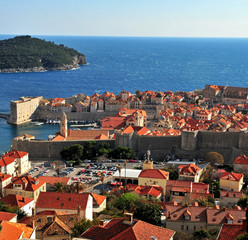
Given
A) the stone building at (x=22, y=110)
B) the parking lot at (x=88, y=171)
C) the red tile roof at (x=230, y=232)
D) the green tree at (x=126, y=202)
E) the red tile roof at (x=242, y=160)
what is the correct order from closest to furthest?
the red tile roof at (x=230, y=232) → the green tree at (x=126, y=202) → the parking lot at (x=88, y=171) → the red tile roof at (x=242, y=160) → the stone building at (x=22, y=110)

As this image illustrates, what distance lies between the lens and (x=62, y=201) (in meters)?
19.6

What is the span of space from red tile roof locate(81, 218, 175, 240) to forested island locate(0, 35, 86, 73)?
369 ft

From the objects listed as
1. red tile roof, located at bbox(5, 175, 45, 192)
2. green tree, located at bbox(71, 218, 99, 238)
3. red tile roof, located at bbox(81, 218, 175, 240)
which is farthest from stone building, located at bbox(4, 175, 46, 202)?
red tile roof, located at bbox(81, 218, 175, 240)

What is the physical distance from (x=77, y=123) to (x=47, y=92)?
29118 millimetres

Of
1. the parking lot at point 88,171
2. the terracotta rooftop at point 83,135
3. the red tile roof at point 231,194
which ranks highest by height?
the red tile roof at point 231,194

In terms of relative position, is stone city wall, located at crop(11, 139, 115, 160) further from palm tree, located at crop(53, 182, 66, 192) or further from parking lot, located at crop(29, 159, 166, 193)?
palm tree, located at crop(53, 182, 66, 192)

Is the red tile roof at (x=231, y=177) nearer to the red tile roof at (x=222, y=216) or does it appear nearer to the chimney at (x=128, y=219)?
the red tile roof at (x=222, y=216)

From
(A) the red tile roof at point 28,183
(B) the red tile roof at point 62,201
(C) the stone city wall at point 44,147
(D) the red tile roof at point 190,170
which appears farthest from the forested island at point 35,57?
(B) the red tile roof at point 62,201

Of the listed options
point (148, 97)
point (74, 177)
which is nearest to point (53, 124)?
point (148, 97)

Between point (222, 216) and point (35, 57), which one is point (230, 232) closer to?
point (222, 216)

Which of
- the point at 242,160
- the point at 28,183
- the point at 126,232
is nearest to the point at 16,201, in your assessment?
the point at 28,183

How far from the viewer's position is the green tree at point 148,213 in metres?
19.0

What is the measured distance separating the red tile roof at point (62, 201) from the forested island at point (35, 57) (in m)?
106

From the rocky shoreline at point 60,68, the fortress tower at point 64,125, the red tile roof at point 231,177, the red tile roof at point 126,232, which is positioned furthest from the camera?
the rocky shoreline at point 60,68
